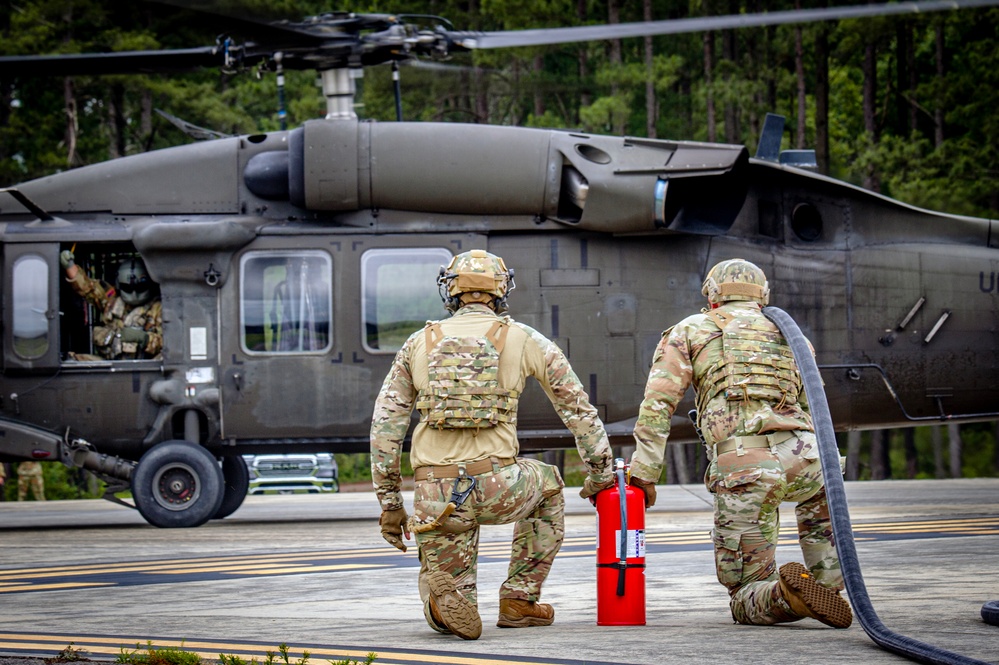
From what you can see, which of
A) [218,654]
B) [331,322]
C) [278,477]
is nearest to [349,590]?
[218,654]

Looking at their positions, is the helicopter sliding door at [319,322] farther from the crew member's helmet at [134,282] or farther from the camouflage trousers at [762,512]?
the camouflage trousers at [762,512]

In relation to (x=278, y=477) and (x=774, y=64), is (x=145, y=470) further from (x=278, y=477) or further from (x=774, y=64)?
(x=774, y=64)

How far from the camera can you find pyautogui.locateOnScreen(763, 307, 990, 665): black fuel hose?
5164 mm

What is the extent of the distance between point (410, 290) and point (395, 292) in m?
0.14

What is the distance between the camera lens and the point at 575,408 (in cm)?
658

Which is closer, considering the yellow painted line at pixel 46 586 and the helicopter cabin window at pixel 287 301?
the yellow painted line at pixel 46 586

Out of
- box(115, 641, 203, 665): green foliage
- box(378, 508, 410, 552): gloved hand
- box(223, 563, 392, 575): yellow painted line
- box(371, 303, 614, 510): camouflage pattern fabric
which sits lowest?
box(223, 563, 392, 575): yellow painted line

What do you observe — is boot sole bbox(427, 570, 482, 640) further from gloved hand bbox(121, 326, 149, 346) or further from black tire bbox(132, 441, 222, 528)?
gloved hand bbox(121, 326, 149, 346)

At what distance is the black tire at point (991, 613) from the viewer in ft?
19.4

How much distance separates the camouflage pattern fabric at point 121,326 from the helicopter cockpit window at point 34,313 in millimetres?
412

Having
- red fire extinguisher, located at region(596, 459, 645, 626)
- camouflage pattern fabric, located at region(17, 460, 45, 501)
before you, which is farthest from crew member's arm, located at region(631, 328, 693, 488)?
camouflage pattern fabric, located at region(17, 460, 45, 501)

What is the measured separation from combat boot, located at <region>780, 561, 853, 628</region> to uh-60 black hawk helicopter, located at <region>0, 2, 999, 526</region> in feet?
20.4

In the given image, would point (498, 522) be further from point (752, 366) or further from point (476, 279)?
point (752, 366)

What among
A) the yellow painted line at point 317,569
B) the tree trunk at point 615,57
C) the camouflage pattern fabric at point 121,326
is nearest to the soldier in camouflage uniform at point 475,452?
the yellow painted line at point 317,569
